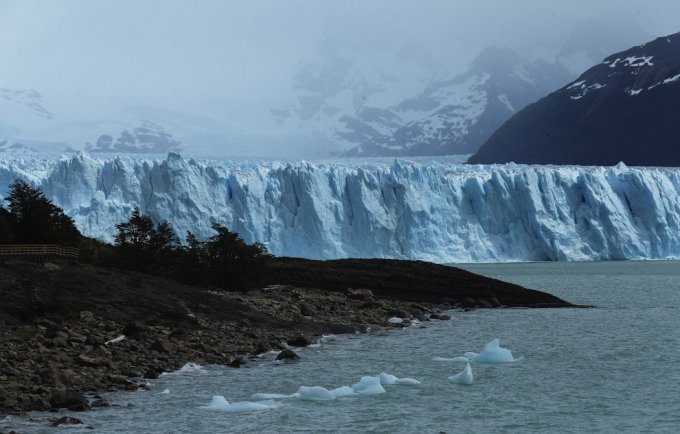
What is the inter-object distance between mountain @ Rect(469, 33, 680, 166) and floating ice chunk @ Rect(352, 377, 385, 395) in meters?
95.4

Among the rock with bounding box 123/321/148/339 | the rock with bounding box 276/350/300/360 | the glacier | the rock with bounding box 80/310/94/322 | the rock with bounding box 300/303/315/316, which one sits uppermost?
the glacier

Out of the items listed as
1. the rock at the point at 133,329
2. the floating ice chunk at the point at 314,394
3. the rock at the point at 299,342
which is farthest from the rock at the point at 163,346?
the floating ice chunk at the point at 314,394

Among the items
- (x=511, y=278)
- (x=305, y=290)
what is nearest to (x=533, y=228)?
(x=511, y=278)

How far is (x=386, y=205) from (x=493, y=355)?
130 ft

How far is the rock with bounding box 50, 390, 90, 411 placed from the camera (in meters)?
15.7

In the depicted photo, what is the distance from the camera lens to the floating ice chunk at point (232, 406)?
53.5 feet

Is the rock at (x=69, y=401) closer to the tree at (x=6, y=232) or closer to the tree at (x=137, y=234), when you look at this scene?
the tree at (x=6, y=232)

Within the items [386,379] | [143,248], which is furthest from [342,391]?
[143,248]

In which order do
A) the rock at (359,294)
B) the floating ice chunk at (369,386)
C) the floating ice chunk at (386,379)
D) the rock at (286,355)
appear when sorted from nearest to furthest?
the floating ice chunk at (369,386), the floating ice chunk at (386,379), the rock at (286,355), the rock at (359,294)

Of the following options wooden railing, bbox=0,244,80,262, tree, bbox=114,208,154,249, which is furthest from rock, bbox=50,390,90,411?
tree, bbox=114,208,154,249

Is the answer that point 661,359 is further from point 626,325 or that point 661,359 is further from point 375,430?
point 375,430

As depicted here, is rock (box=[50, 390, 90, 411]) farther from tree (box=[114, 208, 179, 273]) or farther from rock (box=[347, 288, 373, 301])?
rock (box=[347, 288, 373, 301])

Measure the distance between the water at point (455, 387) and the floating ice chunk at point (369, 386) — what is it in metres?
0.30

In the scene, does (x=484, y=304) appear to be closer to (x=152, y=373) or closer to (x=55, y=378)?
(x=152, y=373)
